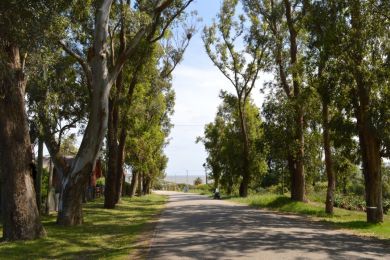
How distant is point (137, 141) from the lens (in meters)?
44.6

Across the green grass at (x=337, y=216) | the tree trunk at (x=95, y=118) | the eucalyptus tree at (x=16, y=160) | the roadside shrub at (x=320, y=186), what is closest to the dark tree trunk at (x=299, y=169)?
the green grass at (x=337, y=216)

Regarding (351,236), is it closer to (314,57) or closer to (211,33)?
(314,57)

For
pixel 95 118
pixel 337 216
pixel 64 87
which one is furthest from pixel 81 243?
pixel 337 216

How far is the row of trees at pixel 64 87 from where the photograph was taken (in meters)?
13.1

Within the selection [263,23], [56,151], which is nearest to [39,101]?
[56,151]

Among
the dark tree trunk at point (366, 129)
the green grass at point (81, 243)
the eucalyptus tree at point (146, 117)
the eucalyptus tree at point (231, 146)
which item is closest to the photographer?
the green grass at point (81, 243)

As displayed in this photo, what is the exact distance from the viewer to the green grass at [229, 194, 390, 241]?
60.7 ft

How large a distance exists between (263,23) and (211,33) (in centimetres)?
611

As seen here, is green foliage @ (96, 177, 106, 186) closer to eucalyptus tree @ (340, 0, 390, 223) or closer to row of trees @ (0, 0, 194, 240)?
row of trees @ (0, 0, 194, 240)

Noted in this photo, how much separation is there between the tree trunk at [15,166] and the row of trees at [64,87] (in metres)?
0.03

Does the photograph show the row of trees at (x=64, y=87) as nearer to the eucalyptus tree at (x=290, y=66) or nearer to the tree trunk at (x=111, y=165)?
the tree trunk at (x=111, y=165)

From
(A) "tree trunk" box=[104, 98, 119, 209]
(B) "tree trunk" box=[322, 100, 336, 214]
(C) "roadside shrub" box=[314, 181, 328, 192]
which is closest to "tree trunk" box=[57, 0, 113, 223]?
(B) "tree trunk" box=[322, 100, 336, 214]

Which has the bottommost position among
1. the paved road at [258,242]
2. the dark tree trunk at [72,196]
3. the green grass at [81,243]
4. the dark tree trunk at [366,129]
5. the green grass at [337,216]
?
the green grass at [81,243]

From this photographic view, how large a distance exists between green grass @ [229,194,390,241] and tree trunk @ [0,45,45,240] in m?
10.9
